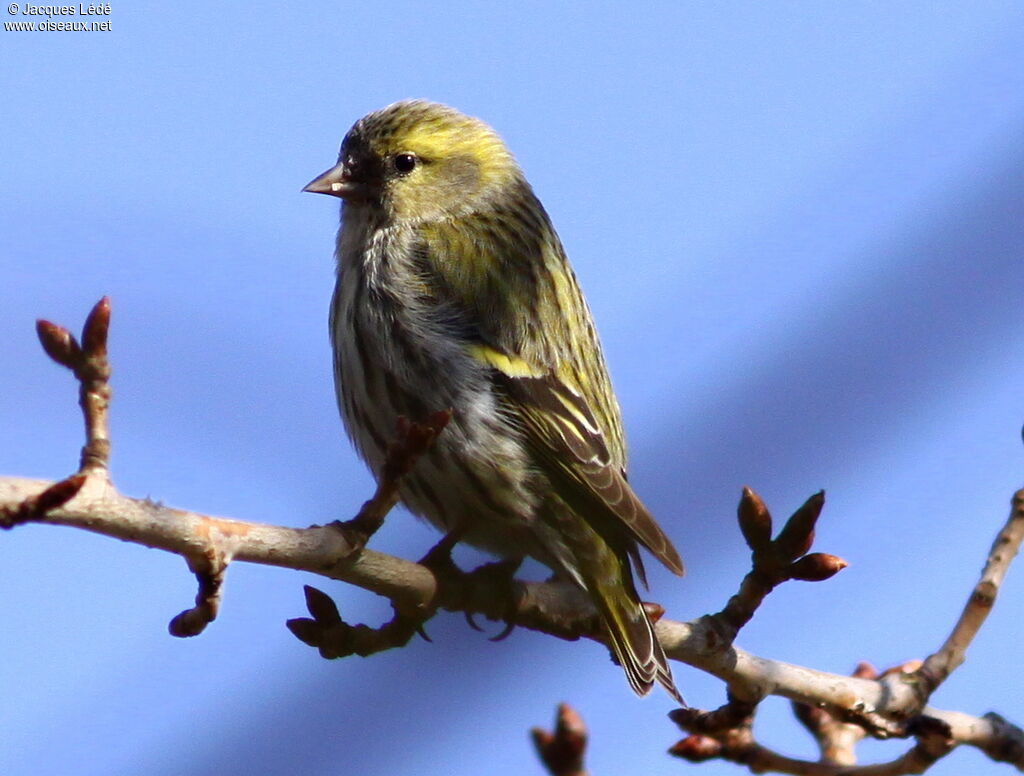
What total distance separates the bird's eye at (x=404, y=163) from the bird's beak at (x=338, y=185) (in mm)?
156

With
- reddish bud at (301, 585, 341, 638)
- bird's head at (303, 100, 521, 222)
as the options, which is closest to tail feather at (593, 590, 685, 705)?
reddish bud at (301, 585, 341, 638)

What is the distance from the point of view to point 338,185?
5098 mm

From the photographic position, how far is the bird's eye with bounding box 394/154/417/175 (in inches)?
203

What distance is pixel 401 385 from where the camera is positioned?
4344 millimetres

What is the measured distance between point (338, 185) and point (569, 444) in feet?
4.72

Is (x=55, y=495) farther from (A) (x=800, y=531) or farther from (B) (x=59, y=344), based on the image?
(A) (x=800, y=531)

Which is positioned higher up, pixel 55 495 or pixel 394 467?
pixel 394 467

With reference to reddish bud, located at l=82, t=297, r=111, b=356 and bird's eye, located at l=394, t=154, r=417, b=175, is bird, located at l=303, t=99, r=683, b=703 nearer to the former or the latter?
bird's eye, located at l=394, t=154, r=417, b=175

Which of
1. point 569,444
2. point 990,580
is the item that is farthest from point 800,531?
point 569,444

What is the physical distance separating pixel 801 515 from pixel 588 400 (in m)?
1.13

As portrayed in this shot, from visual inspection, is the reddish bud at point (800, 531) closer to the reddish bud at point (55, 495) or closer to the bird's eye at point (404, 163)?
the reddish bud at point (55, 495)

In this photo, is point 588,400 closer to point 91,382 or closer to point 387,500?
point 387,500

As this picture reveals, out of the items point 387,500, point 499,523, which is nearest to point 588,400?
point 499,523

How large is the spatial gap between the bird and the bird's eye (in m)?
0.12
